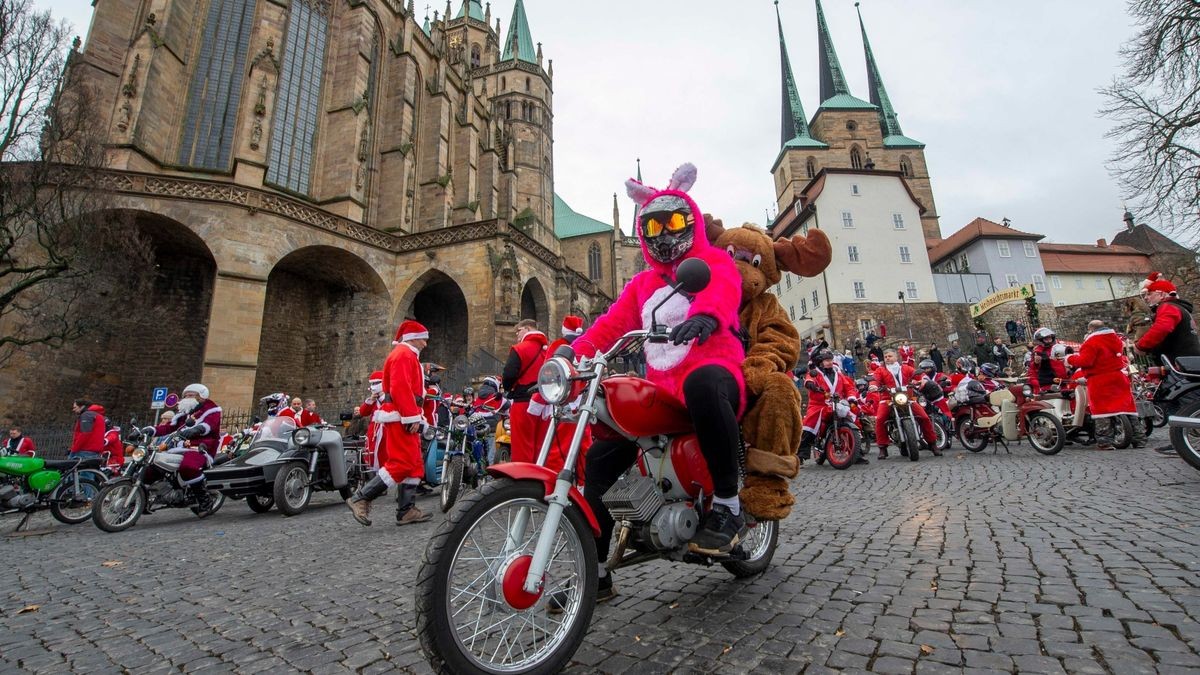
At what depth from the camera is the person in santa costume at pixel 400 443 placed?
16.8 ft

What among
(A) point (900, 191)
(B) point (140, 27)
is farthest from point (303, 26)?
(A) point (900, 191)

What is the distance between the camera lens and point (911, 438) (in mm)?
7711

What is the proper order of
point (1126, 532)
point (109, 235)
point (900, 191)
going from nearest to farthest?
point (1126, 532), point (109, 235), point (900, 191)

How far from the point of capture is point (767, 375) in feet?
8.04

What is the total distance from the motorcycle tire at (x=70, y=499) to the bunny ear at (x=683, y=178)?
791 centimetres

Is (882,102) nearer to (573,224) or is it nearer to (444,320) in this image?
(573,224)

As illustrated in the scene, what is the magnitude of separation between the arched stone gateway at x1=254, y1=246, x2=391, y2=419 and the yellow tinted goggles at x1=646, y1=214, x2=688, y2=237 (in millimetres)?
19322

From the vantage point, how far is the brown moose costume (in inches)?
91.6

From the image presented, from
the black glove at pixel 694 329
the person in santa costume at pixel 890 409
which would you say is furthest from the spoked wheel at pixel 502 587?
the person in santa costume at pixel 890 409

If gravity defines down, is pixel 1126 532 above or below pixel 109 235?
below

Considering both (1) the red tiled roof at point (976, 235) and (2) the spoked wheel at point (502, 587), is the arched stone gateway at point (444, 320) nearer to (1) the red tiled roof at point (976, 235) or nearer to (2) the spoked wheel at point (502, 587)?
(2) the spoked wheel at point (502, 587)

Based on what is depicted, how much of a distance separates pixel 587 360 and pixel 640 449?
0.61 meters

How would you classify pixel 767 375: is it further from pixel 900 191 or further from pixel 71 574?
pixel 900 191

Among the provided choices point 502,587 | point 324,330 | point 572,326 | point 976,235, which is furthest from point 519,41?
point 502,587
